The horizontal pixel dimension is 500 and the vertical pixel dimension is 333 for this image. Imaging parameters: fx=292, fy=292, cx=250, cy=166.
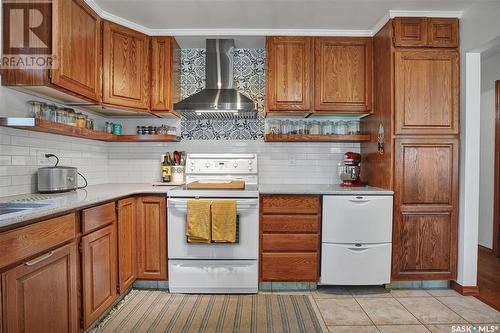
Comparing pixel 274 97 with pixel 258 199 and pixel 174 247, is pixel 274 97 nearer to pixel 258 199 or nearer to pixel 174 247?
pixel 258 199

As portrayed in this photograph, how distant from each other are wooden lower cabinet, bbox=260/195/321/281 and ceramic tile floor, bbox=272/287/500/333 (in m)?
0.28

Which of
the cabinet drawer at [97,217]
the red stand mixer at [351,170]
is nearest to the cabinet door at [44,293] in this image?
the cabinet drawer at [97,217]

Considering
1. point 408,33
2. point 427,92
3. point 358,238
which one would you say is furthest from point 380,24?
point 358,238

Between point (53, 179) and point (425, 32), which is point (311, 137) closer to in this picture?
point (425, 32)

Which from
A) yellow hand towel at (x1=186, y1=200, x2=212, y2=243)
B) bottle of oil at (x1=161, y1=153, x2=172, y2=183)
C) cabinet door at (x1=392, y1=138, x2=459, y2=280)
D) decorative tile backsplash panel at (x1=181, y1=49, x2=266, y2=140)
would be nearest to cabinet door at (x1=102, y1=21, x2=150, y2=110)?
decorative tile backsplash panel at (x1=181, y1=49, x2=266, y2=140)

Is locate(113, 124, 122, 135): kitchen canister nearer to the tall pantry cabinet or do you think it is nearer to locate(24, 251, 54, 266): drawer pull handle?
locate(24, 251, 54, 266): drawer pull handle

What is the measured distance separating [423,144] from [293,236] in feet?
4.45

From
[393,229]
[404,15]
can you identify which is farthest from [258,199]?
[404,15]

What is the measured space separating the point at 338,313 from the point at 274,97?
191 centimetres

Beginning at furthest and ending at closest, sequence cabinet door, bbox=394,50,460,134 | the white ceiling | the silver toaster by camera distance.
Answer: cabinet door, bbox=394,50,460,134, the white ceiling, the silver toaster

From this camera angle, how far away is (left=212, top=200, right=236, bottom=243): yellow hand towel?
238cm

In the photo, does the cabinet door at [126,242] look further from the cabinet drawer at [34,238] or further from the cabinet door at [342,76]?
the cabinet door at [342,76]

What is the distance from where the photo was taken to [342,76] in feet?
9.19

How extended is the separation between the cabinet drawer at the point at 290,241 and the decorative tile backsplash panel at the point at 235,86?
44.6 inches
